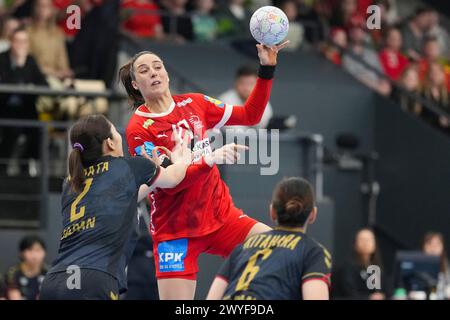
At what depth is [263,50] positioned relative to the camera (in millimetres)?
8742

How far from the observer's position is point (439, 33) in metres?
17.7

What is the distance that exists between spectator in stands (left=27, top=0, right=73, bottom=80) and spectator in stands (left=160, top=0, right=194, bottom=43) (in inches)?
79.1

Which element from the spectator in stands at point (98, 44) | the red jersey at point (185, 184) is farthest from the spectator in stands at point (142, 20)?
the red jersey at point (185, 184)

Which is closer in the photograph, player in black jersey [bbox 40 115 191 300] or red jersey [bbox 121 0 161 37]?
player in black jersey [bbox 40 115 191 300]

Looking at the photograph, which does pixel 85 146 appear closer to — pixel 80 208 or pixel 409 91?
pixel 80 208

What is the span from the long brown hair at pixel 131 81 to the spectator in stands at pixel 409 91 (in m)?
7.46

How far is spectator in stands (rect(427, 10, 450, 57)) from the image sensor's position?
1753cm

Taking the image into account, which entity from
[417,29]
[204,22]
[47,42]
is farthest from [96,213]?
[417,29]

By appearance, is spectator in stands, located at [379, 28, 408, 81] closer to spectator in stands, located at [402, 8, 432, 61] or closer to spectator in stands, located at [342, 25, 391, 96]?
spectator in stands, located at [342, 25, 391, 96]

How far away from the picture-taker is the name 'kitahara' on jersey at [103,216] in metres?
7.33

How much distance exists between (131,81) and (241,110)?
2.63ft

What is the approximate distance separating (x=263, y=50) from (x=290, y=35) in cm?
764

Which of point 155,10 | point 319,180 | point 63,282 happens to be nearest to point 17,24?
point 155,10

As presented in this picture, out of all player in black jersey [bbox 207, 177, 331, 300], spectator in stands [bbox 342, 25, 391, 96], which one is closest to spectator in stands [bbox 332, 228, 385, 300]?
spectator in stands [bbox 342, 25, 391, 96]
